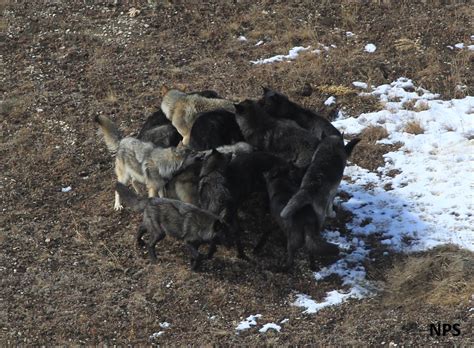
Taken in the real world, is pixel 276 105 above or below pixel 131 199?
above

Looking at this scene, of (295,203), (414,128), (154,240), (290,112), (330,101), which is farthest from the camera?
(330,101)

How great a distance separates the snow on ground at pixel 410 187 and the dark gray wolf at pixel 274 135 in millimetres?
1080

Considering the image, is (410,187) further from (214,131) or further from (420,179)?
(214,131)

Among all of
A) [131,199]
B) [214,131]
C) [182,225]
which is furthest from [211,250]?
[214,131]

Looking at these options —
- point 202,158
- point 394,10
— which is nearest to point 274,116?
point 202,158

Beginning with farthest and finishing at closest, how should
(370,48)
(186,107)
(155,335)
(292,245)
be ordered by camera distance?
(370,48) → (186,107) → (292,245) → (155,335)

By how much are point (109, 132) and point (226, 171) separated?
8.78 feet

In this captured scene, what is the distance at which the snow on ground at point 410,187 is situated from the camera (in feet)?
35.7

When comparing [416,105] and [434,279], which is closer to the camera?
[434,279]

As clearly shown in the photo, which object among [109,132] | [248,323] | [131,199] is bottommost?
[248,323]

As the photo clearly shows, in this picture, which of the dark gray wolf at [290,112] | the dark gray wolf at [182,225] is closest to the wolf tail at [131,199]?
the dark gray wolf at [182,225]

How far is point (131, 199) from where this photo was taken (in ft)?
37.6

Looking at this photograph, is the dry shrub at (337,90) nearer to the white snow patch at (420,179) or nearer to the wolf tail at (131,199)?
the white snow patch at (420,179)

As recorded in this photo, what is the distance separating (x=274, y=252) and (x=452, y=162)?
3582 millimetres
